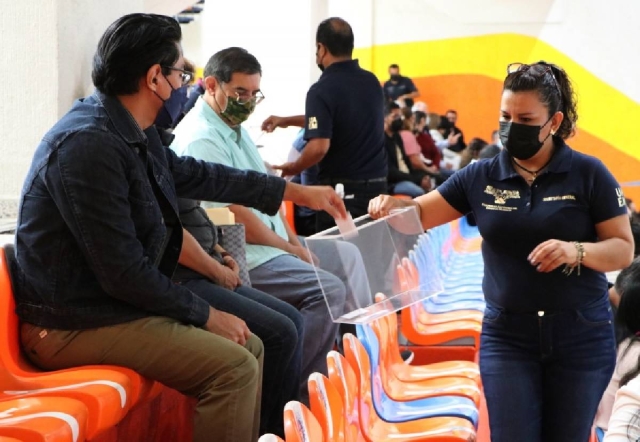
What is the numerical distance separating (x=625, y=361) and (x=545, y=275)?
0.93 metres

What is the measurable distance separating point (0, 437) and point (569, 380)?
1665mm

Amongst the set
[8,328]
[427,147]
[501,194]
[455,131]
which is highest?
[501,194]

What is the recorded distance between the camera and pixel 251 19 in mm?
10016

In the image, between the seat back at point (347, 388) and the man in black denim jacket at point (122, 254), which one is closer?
the man in black denim jacket at point (122, 254)

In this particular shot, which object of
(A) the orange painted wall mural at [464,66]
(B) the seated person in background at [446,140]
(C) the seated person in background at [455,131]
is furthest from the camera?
(A) the orange painted wall mural at [464,66]

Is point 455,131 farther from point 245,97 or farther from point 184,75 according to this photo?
point 184,75

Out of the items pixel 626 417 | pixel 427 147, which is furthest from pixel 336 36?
pixel 427 147

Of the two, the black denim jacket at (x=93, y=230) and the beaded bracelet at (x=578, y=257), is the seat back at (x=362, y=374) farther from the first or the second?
the beaded bracelet at (x=578, y=257)

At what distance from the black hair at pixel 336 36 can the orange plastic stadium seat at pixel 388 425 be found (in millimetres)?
2427

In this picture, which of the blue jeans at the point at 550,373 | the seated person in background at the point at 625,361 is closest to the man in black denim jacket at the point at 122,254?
the blue jeans at the point at 550,373

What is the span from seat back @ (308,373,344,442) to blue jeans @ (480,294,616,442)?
533 mm

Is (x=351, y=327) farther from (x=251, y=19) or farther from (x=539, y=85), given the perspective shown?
(x=251, y=19)

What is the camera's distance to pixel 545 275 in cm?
304

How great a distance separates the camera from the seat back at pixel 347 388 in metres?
3.02
